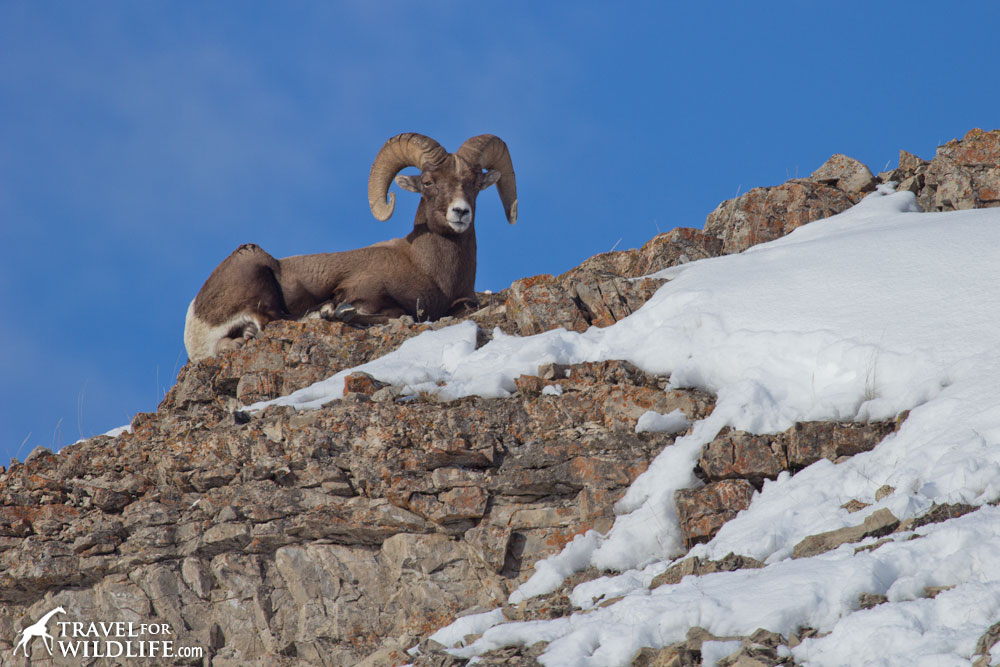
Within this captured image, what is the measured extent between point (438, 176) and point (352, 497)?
5896 millimetres

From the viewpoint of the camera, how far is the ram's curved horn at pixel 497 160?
1238 centimetres

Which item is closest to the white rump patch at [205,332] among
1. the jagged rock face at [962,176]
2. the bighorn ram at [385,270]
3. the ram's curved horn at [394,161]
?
the bighorn ram at [385,270]

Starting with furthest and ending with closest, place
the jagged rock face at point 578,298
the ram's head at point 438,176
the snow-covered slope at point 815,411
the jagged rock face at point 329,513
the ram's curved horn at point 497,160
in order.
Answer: the ram's curved horn at point 497,160
the ram's head at point 438,176
the jagged rock face at point 578,298
the jagged rock face at point 329,513
the snow-covered slope at point 815,411

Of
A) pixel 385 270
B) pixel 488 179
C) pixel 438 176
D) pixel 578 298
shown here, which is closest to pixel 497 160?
pixel 488 179

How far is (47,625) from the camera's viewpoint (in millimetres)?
7809

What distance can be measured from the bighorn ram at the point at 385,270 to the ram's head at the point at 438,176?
1 cm

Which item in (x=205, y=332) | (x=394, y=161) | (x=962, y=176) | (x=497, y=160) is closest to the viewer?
(x=962, y=176)

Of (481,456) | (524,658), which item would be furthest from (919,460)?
(481,456)

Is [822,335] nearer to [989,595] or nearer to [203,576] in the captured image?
[989,595]

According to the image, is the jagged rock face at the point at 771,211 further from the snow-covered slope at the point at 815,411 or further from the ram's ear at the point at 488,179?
the ram's ear at the point at 488,179

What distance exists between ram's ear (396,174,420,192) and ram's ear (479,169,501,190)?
2.66 feet

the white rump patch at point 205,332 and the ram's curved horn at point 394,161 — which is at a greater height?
the ram's curved horn at point 394,161

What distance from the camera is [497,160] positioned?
12703 mm

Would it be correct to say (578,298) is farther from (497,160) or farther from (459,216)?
(497,160)
